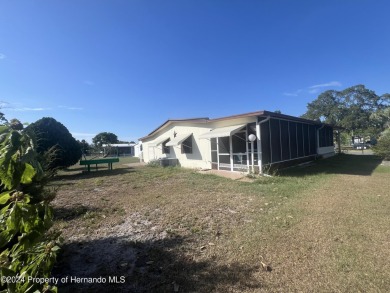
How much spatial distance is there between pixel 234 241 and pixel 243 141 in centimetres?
1080

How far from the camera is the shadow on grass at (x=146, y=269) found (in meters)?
3.14

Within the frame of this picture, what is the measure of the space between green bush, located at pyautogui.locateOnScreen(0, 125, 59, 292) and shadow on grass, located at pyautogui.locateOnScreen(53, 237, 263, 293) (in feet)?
7.43

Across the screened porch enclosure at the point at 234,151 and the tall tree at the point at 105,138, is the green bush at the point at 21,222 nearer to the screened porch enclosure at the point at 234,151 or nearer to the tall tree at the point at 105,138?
the screened porch enclosure at the point at 234,151

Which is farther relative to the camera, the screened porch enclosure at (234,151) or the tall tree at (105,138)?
the tall tree at (105,138)

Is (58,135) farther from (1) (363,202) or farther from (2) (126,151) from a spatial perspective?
(2) (126,151)

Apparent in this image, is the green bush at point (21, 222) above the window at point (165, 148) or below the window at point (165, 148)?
below

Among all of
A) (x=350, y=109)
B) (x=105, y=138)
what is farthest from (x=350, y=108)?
(x=105, y=138)

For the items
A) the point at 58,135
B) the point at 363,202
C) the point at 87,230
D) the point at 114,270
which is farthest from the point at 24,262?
the point at 58,135

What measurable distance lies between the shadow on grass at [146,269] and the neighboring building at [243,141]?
29.2ft

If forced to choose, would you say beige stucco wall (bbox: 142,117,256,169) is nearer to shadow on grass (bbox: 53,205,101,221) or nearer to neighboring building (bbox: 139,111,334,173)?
neighboring building (bbox: 139,111,334,173)

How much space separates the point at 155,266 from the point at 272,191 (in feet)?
20.0

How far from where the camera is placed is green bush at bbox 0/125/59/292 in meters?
1.18

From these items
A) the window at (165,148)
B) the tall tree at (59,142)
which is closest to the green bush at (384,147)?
the window at (165,148)

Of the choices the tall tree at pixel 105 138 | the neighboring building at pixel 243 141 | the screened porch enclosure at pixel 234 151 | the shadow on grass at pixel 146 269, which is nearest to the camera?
the shadow on grass at pixel 146 269
